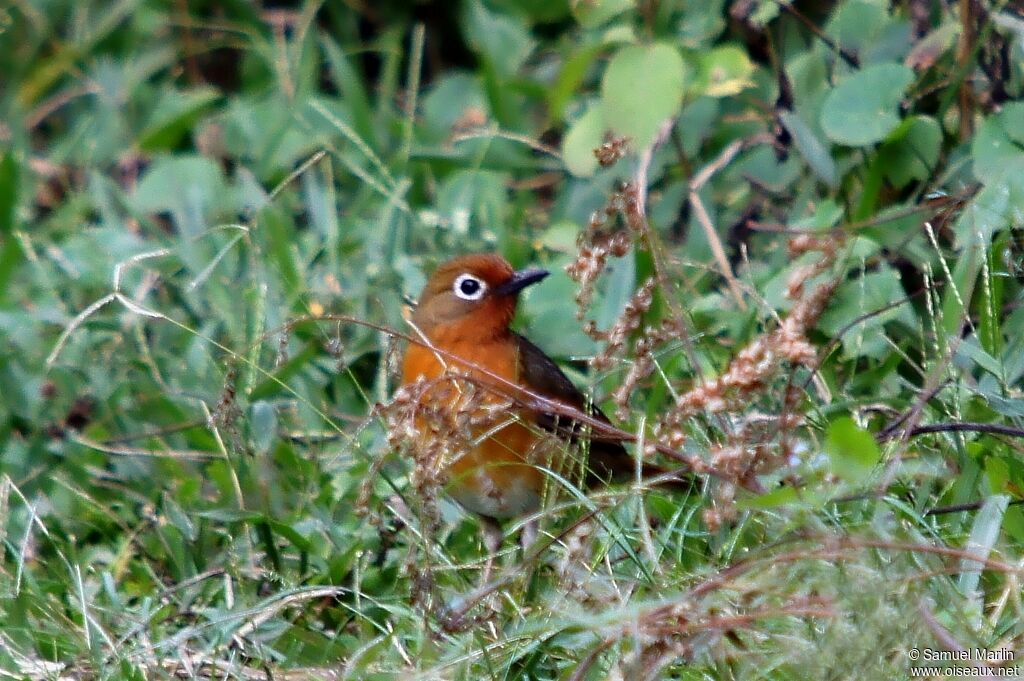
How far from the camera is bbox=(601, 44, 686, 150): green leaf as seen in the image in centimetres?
513

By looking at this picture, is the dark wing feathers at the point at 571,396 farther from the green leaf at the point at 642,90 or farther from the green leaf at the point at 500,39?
the green leaf at the point at 500,39

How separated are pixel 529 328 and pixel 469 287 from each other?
70 cm

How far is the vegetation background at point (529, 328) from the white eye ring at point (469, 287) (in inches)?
13.2

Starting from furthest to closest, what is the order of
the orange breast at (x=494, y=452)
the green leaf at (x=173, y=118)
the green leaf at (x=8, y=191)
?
the green leaf at (x=173, y=118), the green leaf at (x=8, y=191), the orange breast at (x=494, y=452)

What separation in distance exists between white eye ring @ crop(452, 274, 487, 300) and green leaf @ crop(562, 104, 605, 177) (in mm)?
871

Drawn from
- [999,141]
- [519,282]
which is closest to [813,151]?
[999,141]

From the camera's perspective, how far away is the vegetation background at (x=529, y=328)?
10.5ft

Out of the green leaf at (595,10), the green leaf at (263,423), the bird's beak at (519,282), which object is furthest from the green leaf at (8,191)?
the green leaf at (595,10)

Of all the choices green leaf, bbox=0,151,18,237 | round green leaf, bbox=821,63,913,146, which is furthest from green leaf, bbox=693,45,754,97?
green leaf, bbox=0,151,18,237

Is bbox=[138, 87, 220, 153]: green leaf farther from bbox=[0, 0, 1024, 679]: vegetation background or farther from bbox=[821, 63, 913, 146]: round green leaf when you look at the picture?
bbox=[821, 63, 913, 146]: round green leaf

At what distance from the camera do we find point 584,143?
565 cm

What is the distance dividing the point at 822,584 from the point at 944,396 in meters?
1.64

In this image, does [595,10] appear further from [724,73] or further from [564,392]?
[564,392]

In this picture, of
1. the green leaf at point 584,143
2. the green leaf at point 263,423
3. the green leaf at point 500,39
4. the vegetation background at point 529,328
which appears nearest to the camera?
the vegetation background at point 529,328
